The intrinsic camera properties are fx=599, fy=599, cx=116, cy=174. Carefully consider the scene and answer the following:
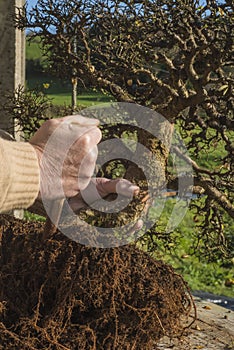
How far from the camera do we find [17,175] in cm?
144

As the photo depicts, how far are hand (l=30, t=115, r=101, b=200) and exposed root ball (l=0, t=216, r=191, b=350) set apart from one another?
0.71 metres

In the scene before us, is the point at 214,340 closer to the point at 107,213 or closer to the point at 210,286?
the point at 107,213

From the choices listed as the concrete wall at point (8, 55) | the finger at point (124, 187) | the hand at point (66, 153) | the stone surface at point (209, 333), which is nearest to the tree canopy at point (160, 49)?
the stone surface at point (209, 333)

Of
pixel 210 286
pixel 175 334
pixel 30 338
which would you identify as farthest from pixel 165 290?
pixel 210 286

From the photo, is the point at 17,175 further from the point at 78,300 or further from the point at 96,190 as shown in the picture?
the point at 78,300

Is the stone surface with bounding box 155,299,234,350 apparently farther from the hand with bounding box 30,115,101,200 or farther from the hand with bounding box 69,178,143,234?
the hand with bounding box 30,115,101,200

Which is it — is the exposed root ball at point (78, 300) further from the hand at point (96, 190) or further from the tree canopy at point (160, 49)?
the tree canopy at point (160, 49)

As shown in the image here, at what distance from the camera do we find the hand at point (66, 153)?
1.48 metres

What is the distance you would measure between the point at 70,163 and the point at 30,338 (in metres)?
0.90

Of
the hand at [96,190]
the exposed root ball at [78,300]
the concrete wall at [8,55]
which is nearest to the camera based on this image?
the hand at [96,190]

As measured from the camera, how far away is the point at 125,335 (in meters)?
2.22

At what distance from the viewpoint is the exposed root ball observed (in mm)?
2188

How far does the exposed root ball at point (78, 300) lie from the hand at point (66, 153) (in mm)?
715

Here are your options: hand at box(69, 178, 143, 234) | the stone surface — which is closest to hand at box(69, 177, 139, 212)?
hand at box(69, 178, 143, 234)
